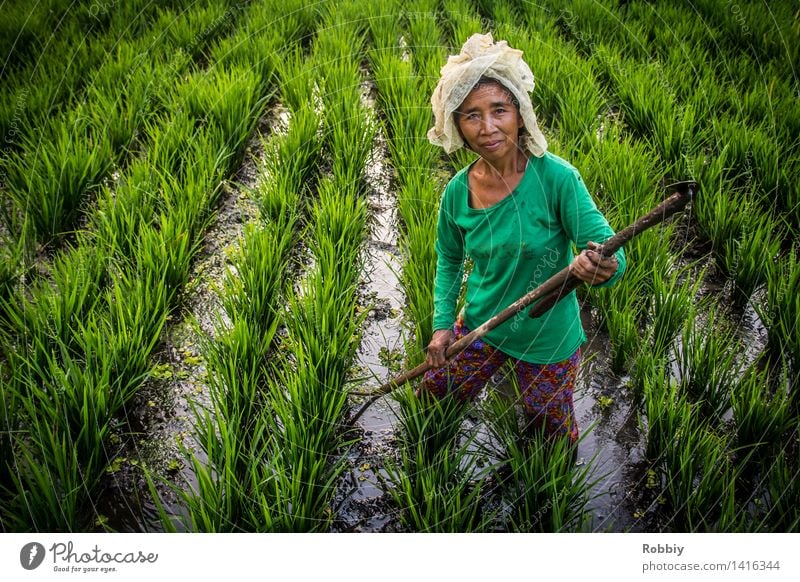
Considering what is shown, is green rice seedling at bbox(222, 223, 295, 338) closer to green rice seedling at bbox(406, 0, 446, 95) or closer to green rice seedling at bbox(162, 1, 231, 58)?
green rice seedling at bbox(406, 0, 446, 95)

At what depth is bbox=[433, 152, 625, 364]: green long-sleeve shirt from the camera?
1.09 meters

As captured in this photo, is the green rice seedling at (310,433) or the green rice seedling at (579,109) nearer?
the green rice seedling at (310,433)

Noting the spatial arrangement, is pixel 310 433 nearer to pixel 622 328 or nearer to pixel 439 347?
pixel 439 347

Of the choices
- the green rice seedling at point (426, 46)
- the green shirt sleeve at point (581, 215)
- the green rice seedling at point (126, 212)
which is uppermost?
the green rice seedling at point (426, 46)

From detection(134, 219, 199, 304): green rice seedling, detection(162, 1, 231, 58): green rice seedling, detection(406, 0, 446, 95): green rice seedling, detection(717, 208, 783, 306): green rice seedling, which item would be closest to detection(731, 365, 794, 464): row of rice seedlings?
detection(717, 208, 783, 306): green rice seedling

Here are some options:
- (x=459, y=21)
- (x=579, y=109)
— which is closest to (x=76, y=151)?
(x=579, y=109)

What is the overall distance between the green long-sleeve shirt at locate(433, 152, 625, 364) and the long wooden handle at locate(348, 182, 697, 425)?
8cm

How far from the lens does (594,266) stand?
3.16ft

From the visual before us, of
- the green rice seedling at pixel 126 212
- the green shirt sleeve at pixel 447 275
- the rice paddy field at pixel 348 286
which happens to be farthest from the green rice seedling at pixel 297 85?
the green shirt sleeve at pixel 447 275

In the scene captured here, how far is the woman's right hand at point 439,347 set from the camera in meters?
1.34

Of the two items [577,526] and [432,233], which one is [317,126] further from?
[577,526]

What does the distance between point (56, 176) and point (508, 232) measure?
6.73ft
